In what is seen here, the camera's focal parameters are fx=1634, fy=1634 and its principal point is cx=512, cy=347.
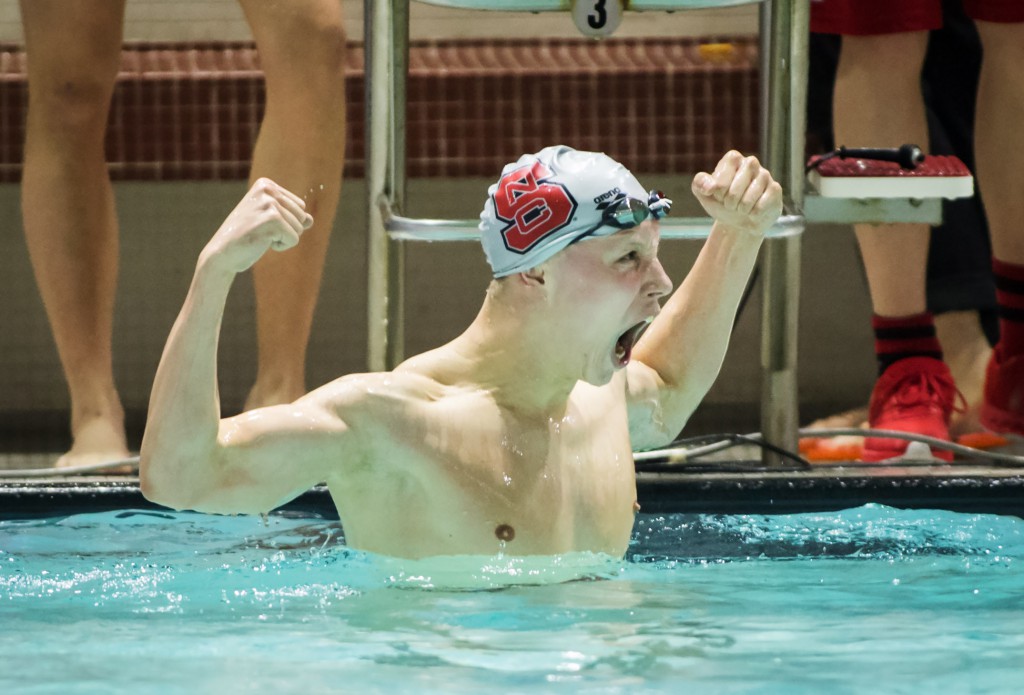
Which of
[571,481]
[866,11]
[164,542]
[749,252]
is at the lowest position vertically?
[164,542]

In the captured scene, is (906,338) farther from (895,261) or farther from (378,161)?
→ (378,161)

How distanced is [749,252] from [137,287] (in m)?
3.31

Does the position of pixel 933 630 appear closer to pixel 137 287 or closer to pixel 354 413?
pixel 354 413

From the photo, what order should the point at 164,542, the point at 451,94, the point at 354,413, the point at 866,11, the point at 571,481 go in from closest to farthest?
1. the point at 354,413
2. the point at 571,481
3. the point at 164,542
4. the point at 866,11
5. the point at 451,94

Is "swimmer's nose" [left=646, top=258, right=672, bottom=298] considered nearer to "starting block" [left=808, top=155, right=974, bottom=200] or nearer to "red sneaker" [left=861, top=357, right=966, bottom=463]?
"starting block" [left=808, top=155, right=974, bottom=200]

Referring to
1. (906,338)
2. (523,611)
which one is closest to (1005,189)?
(906,338)

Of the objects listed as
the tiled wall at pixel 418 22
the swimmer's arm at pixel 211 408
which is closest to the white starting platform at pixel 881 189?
the swimmer's arm at pixel 211 408

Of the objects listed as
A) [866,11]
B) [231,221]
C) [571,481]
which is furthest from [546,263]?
[866,11]

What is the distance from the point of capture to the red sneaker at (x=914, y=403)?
405 cm

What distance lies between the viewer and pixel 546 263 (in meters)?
2.56

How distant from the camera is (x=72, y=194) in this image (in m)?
3.92

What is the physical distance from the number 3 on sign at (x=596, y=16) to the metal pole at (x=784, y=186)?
0.47 metres

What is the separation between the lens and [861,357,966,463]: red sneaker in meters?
4.05

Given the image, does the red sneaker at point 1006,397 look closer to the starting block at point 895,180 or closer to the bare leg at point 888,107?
the bare leg at point 888,107
